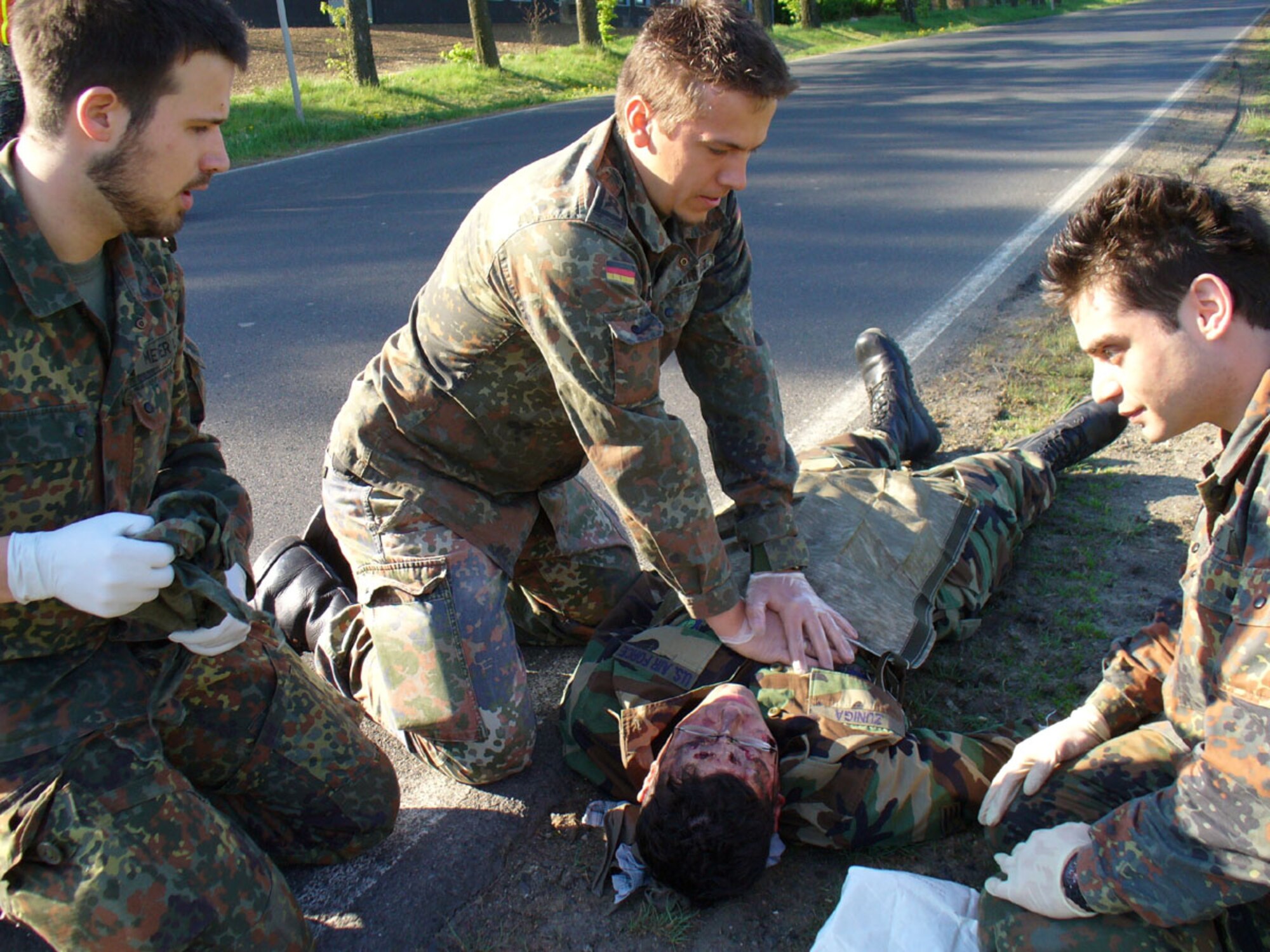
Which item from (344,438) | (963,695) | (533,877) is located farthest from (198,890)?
(963,695)

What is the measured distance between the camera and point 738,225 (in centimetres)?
304

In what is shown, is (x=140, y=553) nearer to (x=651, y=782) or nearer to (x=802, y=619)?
(x=651, y=782)

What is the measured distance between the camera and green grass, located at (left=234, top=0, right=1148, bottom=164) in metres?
11.5

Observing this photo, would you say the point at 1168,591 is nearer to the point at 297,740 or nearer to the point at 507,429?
the point at 507,429

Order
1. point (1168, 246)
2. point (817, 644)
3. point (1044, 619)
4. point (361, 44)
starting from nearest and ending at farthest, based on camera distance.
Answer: point (1168, 246), point (817, 644), point (1044, 619), point (361, 44)

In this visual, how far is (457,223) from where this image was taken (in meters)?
7.58

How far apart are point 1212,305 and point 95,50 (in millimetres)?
2125

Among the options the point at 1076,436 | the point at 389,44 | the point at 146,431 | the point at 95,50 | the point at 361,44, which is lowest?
the point at 1076,436

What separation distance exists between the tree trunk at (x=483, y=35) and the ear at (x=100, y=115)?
1563 centimetres

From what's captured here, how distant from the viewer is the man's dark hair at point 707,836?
223 cm

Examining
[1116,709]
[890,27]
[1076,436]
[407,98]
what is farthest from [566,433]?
[890,27]

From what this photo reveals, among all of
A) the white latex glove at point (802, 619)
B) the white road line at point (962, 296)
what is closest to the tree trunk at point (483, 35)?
the white road line at point (962, 296)

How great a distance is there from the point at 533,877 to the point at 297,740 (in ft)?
2.13

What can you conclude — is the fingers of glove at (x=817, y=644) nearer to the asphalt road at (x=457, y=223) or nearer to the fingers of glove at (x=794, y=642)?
the fingers of glove at (x=794, y=642)
